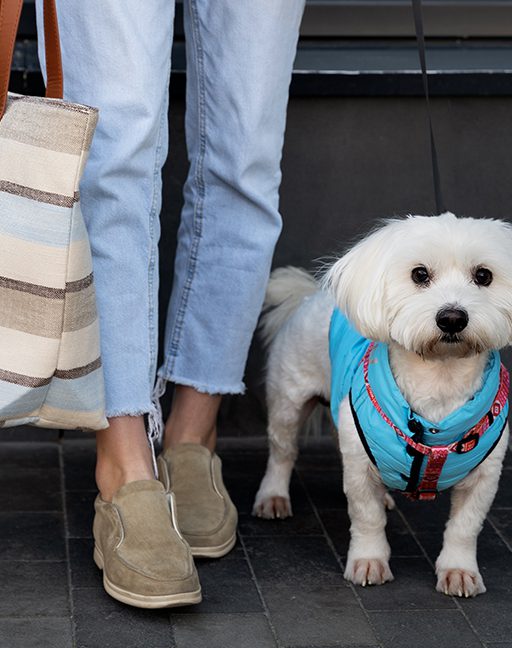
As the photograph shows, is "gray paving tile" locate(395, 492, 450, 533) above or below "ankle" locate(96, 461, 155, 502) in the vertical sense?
below

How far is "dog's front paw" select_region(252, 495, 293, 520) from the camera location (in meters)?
3.04

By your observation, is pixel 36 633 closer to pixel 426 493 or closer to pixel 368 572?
pixel 368 572

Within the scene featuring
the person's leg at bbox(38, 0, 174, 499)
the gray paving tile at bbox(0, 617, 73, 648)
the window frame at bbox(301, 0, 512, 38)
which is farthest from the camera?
the window frame at bbox(301, 0, 512, 38)

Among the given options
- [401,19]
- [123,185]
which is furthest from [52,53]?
[401,19]

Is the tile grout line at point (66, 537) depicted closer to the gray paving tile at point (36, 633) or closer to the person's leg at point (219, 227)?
the gray paving tile at point (36, 633)

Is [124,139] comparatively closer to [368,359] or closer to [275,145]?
[275,145]

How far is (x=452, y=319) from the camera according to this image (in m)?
2.39

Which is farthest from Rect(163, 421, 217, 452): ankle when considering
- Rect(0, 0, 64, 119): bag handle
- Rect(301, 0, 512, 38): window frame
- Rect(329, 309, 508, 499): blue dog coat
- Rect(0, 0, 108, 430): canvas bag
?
Rect(301, 0, 512, 38): window frame

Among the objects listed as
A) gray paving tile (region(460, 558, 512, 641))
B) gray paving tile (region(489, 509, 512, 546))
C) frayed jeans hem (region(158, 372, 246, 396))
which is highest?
frayed jeans hem (region(158, 372, 246, 396))

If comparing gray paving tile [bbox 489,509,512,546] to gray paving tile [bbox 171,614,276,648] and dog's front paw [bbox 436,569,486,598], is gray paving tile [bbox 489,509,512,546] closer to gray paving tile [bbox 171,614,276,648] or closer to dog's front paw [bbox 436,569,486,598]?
dog's front paw [bbox 436,569,486,598]

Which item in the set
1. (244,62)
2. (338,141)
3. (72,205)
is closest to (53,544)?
(72,205)

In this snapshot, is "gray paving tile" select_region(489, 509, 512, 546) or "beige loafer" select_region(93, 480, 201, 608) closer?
"beige loafer" select_region(93, 480, 201, 608)

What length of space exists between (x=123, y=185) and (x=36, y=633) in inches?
36.1

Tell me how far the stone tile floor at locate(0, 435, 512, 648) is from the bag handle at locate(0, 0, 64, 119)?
102cm
